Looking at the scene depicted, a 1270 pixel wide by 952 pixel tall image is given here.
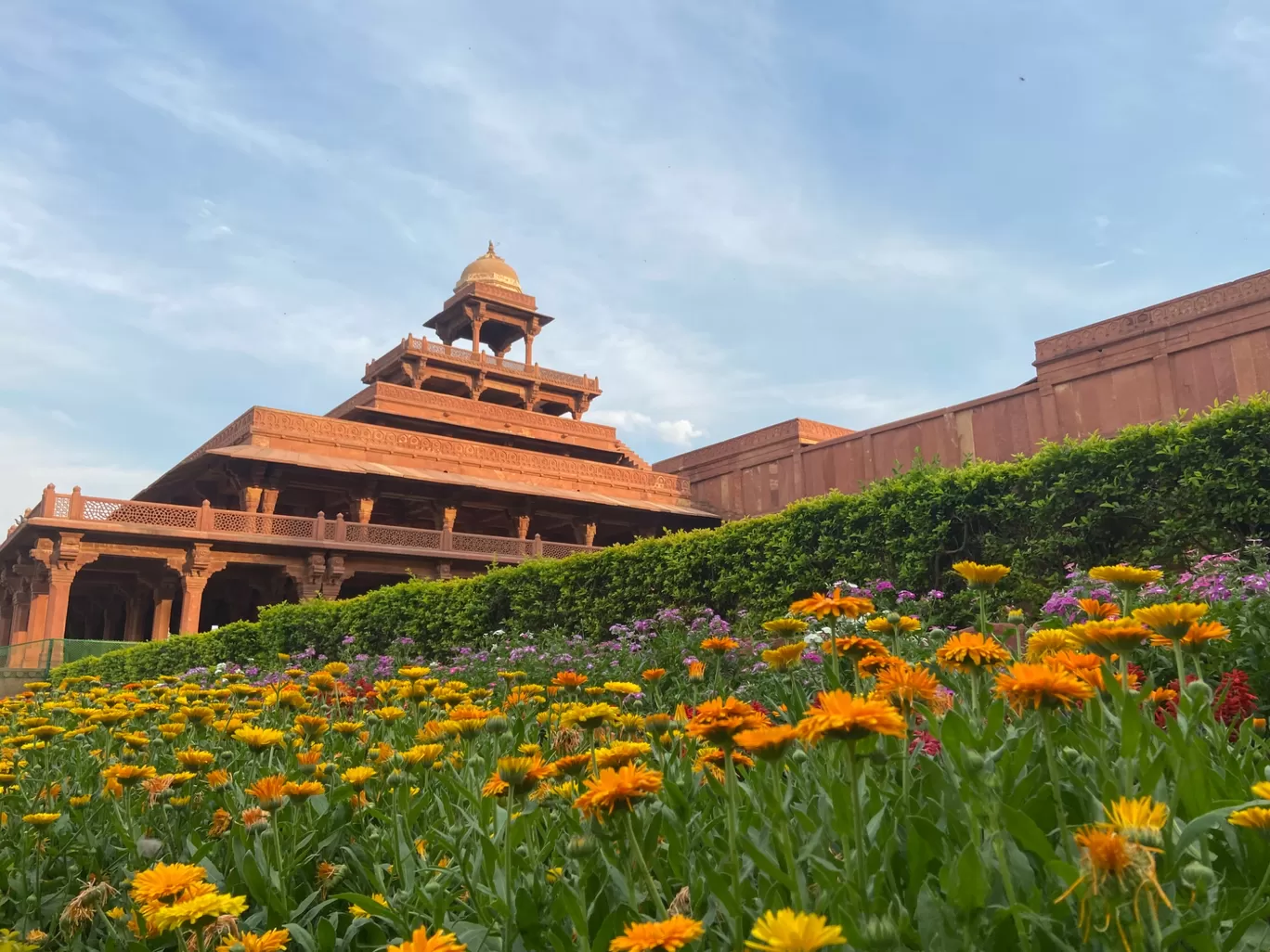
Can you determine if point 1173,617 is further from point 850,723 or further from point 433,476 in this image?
point 433,476

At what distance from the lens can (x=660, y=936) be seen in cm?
88

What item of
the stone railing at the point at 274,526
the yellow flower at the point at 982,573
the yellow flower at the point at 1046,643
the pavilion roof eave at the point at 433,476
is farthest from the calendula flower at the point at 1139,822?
the pavilion roof eave at the point at 433,476

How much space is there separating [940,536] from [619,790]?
20.6ft

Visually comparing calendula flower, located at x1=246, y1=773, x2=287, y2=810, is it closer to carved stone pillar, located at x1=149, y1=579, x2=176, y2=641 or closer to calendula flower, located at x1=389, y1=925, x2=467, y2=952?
calendula flower, located at x1=389, y1=925, x2=467, y2=952

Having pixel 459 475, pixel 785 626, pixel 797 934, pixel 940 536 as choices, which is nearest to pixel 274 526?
pixel 459 475

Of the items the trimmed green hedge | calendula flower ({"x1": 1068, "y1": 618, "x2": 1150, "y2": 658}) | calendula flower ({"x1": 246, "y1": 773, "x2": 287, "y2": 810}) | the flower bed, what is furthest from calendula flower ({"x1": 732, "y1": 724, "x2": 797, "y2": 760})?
the trimmed green hedge

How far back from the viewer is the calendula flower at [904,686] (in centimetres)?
150

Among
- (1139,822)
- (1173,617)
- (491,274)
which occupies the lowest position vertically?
(1139,822)

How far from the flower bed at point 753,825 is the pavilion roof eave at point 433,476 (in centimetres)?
1679

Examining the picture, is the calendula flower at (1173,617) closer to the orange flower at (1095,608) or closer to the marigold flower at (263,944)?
the orange flower at (1095,608)

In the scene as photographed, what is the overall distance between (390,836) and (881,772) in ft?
3.41

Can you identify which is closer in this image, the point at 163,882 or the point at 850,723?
the point at 850,723

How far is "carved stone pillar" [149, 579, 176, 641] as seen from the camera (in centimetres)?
1777

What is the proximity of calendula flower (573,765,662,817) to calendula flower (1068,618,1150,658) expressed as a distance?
0.68 meters
